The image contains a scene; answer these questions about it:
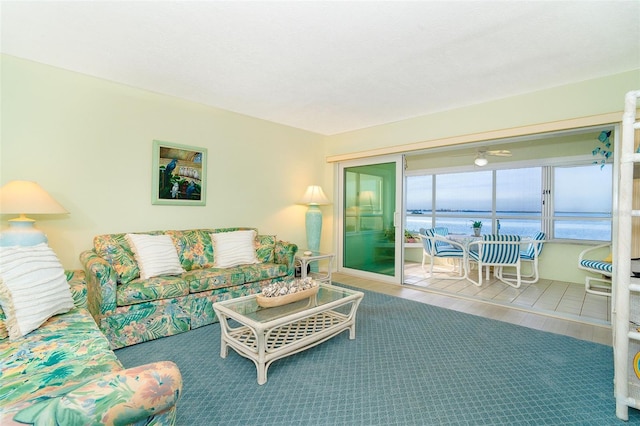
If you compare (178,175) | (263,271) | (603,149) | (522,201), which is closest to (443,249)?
(522,201)

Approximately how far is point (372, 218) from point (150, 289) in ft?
10.9

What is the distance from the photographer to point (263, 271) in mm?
3408

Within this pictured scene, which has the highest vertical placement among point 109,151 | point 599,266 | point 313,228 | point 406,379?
point 109,151

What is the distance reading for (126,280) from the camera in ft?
8.77

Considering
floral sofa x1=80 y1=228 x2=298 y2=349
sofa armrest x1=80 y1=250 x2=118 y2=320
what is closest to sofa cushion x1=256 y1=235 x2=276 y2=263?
floral sofa x1=80 y1=228 x2=298 y2=349

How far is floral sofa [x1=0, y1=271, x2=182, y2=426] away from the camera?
727 mm

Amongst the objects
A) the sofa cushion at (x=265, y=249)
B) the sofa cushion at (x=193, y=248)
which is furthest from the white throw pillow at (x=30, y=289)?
the sofa cushion at (x=265, y=249)

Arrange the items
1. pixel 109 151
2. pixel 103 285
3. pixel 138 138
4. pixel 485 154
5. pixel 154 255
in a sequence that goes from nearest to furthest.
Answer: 1. pixel 103 285
2. pixel 154 255
3. pixel 109 151
4. pixel 138 138
5. pixel 485 154

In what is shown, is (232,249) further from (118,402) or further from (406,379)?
(118,402)

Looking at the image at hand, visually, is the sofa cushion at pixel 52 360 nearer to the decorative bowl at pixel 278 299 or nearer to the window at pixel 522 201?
the decorative bowl at pixel 278 299

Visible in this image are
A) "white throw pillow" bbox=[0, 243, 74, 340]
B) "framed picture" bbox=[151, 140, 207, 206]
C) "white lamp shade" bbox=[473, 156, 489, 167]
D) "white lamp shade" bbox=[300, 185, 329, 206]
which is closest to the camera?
"white throw pillow" bbox=[0, 243, 74, 340]

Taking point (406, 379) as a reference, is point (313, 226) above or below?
above

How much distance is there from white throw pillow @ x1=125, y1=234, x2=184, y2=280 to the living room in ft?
1.41

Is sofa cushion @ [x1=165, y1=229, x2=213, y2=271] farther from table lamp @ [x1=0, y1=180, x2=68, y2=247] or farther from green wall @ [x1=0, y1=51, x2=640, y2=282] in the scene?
table lamp @ [x1=0, y1=180, x2=68, y2=247]
